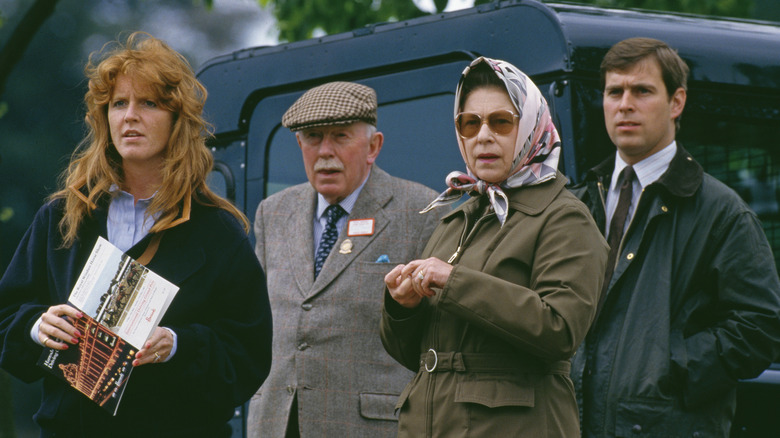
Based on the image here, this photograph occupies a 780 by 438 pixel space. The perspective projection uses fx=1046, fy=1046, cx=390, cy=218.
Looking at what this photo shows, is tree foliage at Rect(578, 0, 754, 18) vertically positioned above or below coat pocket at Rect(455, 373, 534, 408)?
above

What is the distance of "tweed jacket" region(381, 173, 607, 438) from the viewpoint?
2627 millimetres

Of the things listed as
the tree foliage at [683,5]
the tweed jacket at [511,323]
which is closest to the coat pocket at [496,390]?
the tweed jacket at [511,323]

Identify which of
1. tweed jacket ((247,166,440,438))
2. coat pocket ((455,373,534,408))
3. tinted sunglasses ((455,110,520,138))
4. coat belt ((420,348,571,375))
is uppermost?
tinted sunglasses ((455,110,520,138))

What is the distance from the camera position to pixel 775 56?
426 centimetres

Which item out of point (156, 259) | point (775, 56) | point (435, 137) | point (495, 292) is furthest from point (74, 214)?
point (775, 56)

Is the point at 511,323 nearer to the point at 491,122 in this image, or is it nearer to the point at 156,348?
the point at 491,122

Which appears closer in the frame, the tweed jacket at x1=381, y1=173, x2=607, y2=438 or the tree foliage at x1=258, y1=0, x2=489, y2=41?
the tweed jacket at x1=381, y1=173, x2=607, y2=438

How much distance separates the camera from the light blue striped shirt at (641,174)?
Result: 3.60 metres

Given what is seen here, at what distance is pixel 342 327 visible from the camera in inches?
153

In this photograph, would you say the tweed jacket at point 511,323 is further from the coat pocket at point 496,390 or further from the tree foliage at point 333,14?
the tree foliage at point 333,14

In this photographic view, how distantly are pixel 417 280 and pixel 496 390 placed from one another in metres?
0.35

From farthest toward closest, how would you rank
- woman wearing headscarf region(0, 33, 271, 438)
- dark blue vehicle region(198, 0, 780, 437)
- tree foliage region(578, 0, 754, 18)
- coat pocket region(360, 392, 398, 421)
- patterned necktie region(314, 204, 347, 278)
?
tree foliage region(578, 0, 754, 18), patterned necktie region(314, 204, 347, 278), dark blue vehicle region(198, 0, 780, 437), coat pocket region(360, 392, 398, 421), woman wearing headscarf region(0, 33, 271, 438)

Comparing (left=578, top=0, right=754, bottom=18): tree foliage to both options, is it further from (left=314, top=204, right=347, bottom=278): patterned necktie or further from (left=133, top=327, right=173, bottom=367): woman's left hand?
(left=133, top=327, right=173, bottom=367): woman's left hand

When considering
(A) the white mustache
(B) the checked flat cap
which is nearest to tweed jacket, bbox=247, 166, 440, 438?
(A) the white mustache
